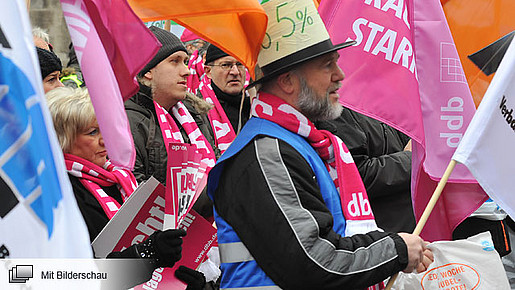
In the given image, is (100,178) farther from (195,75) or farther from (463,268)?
(195,75)

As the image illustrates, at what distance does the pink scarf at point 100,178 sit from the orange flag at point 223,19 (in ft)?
2.68

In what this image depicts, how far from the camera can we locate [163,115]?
197 inches

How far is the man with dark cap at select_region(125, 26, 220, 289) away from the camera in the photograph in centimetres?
475

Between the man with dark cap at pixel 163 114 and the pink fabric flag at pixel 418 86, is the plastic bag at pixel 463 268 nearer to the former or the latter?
the pink fabric flag at pixel 418 86

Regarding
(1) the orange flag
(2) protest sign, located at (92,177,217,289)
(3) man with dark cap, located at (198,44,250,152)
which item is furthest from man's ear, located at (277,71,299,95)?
(3) man with dark cap, located at (198,44,250,152)

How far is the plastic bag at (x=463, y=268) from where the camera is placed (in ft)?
12.4

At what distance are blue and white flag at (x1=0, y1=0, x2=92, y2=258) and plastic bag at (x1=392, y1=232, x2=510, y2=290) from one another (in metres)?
2.16

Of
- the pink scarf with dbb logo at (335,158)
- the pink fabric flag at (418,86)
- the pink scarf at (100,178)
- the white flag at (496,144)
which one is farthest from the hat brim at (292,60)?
the pink scarf at (100,178)

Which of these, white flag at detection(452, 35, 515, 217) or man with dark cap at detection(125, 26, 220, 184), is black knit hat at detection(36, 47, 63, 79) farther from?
white flag at detection(452, 35, 515, 217)

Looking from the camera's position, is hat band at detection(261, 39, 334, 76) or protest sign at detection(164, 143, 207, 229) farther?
protest sign at detection(164, 143, 207, 229)

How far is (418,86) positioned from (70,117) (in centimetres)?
186

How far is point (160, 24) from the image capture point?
8.11 m

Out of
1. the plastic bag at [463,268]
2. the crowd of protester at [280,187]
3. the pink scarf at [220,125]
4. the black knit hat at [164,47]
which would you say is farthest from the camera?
the pink scarf at [220,125]

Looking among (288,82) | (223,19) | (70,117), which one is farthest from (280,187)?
(70,117)
